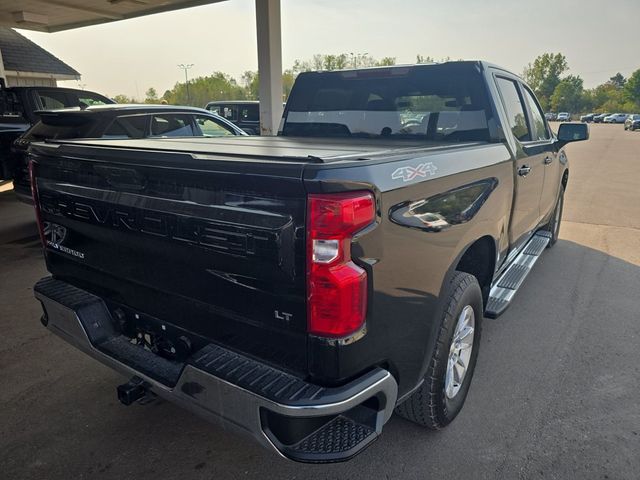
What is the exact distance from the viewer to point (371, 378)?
1817 millimetres

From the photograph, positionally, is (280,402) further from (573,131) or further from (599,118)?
(599,118)

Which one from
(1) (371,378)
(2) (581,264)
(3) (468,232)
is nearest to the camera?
(1) (371,378)

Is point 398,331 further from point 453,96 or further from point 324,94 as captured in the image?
point 324,94

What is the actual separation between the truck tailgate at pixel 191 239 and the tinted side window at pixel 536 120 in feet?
11.3

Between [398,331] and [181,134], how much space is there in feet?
19.5

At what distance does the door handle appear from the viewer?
3507 mm

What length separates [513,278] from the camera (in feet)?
13.0

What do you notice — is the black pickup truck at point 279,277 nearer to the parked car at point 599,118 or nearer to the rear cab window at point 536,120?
the rear cab window at point 536,120

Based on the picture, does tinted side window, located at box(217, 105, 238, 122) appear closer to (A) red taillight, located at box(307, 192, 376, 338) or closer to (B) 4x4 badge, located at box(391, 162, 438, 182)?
(B) 4x4 badge, located at box(391, 162, 438, 182)

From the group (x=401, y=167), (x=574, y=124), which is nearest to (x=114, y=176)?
(x=401, y=167)

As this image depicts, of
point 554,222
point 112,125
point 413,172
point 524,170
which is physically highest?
point 112,125

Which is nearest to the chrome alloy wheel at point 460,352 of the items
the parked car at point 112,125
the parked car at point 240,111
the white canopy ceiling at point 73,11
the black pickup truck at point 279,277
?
the black pickup truck at point 279,277

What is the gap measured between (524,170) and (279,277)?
2.65m

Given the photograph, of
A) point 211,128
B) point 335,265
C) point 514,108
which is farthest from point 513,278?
point 211,128
